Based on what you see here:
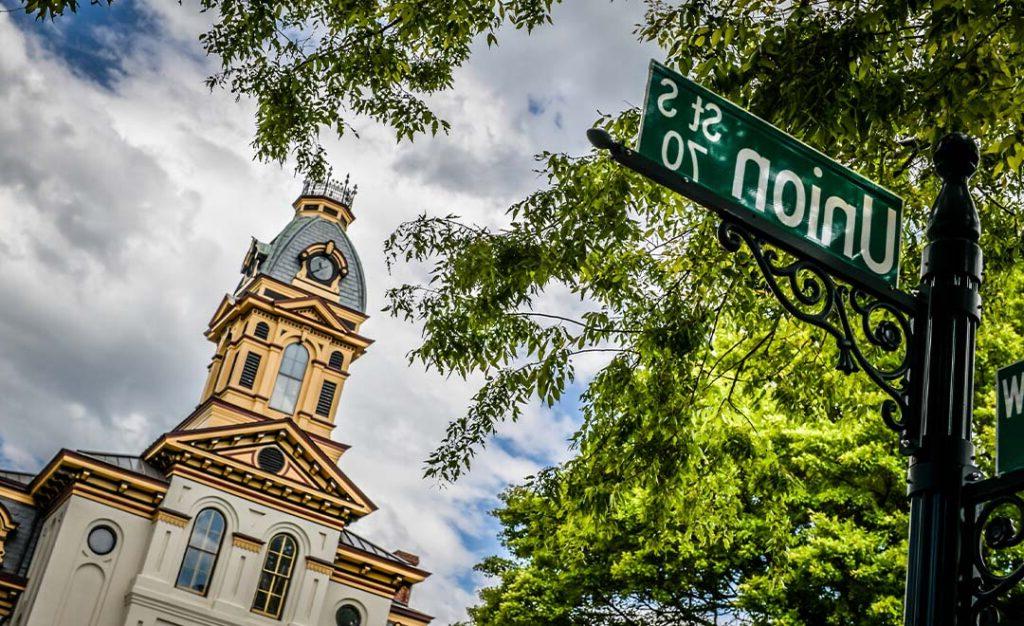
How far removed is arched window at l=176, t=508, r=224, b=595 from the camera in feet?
109

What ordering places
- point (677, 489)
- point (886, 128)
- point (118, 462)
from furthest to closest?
point (118, 462)
point (677, 489)
point (886, 128)

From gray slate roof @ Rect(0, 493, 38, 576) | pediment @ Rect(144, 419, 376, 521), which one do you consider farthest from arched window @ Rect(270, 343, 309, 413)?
gray slate roof @ Rect(0, 493, 38, 576)

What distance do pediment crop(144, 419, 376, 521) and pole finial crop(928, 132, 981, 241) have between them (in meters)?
32.6

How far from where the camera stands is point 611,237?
10758 millimetres

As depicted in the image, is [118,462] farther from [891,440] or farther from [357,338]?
[891,440]

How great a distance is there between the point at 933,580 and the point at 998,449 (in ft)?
1.82

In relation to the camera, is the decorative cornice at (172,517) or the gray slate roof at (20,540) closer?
the decorative cornice at (172,517)

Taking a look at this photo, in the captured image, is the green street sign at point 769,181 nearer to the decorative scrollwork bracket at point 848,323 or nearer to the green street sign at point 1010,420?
the decorative scrollwork bracket at point 848,323

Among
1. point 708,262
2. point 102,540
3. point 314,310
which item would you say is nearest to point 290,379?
point 314,310

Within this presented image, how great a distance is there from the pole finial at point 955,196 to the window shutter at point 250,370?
3851cm

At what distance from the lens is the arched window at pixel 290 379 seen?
40.9 m

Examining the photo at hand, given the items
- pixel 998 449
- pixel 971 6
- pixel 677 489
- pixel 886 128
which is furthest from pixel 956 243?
pixel 677 489

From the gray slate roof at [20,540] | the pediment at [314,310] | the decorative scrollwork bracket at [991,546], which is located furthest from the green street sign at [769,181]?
the pediment at [314,310]

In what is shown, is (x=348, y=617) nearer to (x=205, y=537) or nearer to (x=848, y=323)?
(x=205, y=537)
